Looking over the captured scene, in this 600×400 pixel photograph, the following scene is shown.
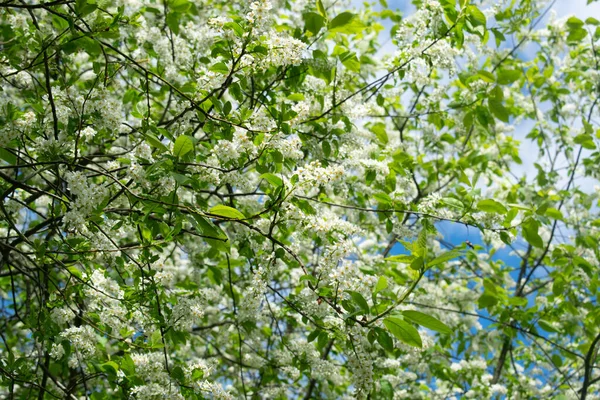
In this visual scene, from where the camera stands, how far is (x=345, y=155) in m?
3.78

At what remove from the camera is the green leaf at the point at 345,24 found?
267 cm

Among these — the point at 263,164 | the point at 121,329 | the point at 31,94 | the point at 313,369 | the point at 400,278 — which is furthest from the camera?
the point at 400,278

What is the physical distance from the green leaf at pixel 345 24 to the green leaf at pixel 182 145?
1.12m

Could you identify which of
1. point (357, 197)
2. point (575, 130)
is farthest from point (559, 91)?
point (357, 197)

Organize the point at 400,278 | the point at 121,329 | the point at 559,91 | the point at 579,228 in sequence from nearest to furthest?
the point at 121,329
the point at 400,278
the point at 559,91
the point at 579,228

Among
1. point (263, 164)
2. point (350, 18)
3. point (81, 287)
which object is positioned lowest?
point (81, 287)

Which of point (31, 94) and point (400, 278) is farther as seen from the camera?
point (400, 278)

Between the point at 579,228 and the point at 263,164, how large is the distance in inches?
212

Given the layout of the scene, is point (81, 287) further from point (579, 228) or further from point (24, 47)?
point (579, 228)

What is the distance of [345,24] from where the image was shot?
2695 millimetres

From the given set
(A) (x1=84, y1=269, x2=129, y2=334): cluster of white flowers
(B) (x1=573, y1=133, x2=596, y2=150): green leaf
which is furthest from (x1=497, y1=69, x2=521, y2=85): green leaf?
(A) (x1=84, y1=269, x2=129, y2=334): cluster of white flowers

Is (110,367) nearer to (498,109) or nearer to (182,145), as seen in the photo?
(182,145)

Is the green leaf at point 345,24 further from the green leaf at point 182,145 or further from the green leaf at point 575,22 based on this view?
the green leaf at point 575,22

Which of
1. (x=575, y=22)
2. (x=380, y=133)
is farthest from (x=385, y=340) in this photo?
(x=575, y=22)
